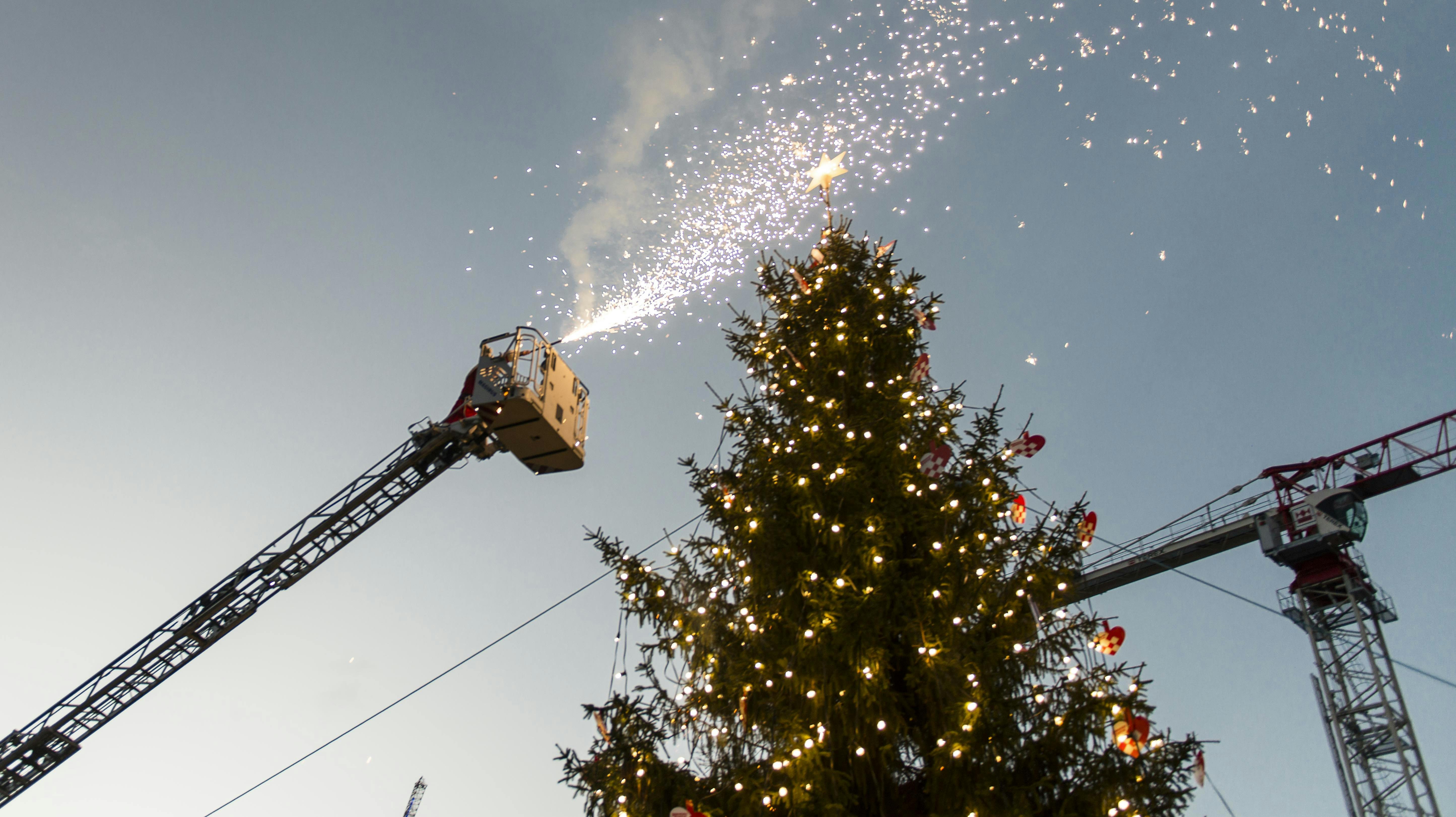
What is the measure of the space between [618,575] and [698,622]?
84 cm

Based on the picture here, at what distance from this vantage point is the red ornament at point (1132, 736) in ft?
17.7

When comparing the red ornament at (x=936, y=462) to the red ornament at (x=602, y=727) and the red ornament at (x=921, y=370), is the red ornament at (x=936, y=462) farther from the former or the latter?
the red ornament at (x=602, y=727)

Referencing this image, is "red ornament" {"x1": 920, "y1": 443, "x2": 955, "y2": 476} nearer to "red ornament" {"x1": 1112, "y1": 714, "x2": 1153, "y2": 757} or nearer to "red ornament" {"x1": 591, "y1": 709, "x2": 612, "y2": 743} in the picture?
"red ornament" {"x1": 1112, "y1": 714, "x2": 1153, "y2": 757}

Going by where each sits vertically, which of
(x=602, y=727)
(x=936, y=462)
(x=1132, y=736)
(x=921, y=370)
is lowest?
(x=1132, y=736)

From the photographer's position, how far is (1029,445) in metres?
7.42

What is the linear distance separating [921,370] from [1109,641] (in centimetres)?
299

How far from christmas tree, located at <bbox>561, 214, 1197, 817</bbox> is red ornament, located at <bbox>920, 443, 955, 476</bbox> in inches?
0.6

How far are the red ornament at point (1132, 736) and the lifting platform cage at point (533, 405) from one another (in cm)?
1060

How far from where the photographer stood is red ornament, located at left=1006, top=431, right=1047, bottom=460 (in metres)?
7.35

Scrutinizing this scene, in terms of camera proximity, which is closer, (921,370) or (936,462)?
(936,462)

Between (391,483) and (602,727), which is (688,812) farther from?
(391,483)

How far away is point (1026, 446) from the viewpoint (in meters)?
7.42

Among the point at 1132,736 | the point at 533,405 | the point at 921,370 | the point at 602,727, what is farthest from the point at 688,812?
the point at 533,405

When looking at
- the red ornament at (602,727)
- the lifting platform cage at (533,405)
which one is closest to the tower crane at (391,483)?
the lifting platform cage at (533,405)
